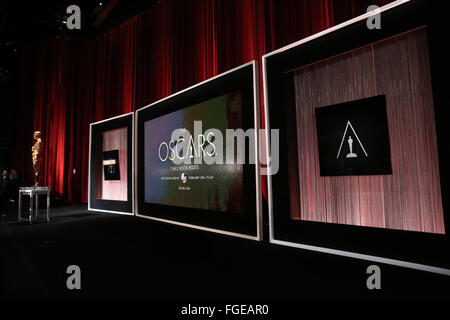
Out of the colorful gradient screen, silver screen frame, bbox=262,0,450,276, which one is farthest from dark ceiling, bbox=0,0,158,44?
silver screen frame, bbox=262,0,450,276

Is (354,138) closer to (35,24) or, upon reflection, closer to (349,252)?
(349,252)

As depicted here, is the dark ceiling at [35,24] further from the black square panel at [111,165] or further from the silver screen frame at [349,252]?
the silver screen frame at [349,252]

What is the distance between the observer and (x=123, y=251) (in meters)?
2.12

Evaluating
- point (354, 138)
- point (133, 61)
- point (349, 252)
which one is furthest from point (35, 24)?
point (349, 252)

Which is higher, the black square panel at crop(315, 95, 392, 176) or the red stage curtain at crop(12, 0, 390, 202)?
the red stage curtain at crop(12, 0, 390, 202)

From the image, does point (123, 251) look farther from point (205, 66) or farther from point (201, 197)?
point (205, 66)

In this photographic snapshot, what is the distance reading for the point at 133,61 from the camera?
505cm

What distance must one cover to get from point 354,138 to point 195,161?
5.61 ft

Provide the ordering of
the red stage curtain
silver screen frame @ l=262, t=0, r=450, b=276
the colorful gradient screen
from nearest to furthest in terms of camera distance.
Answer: silver screen frame @ l=262, t=0, r=450, b=276 → the colorful gradient screen → the red stage curtain

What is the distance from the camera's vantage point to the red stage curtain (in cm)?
298

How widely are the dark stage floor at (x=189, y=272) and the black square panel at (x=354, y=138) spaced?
26.1 inches

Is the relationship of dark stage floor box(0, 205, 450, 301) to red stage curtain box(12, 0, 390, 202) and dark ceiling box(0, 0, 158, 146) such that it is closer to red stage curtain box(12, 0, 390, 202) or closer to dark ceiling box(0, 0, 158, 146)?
red stage curtain box(12, 0, 390, 202)

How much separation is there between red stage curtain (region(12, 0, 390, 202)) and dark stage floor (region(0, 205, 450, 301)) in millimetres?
2244

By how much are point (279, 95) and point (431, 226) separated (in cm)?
144
